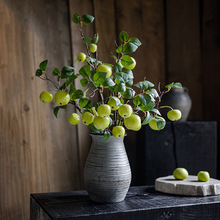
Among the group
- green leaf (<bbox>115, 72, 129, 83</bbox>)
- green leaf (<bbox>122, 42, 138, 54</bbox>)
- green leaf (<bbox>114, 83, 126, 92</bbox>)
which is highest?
green leaf (<bbox>122, 42, 138, 54</bbox>)

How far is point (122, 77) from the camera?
1206 millimetres

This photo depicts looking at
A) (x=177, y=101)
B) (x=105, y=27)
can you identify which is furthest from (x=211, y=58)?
(x=105, y=27)

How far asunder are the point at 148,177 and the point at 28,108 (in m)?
0.71

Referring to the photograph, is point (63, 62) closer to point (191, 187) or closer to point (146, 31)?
point (146, 31)

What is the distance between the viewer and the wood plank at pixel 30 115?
1979 mm

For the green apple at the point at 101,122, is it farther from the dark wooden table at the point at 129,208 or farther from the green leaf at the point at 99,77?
the dark wooden table at the point at 129,208

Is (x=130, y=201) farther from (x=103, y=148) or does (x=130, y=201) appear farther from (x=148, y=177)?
(x=148, y=177)

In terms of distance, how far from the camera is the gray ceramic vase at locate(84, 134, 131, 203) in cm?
126

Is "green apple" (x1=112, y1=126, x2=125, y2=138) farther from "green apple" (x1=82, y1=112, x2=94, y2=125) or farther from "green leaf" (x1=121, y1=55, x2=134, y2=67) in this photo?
"green leaf" (x1=121, y1=55, x2=134, y2=67)

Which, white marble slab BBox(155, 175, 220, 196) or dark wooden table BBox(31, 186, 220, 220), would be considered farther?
white marble slab BBox(155, 175, 220, 196)

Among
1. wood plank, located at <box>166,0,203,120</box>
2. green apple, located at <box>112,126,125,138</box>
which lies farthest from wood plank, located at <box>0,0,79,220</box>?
green apple, located at <box>112,126,125,138</box>

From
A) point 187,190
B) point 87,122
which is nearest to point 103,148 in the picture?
point 87,122

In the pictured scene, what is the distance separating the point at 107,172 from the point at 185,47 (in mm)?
1337

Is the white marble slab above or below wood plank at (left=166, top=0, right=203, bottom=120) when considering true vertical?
below
